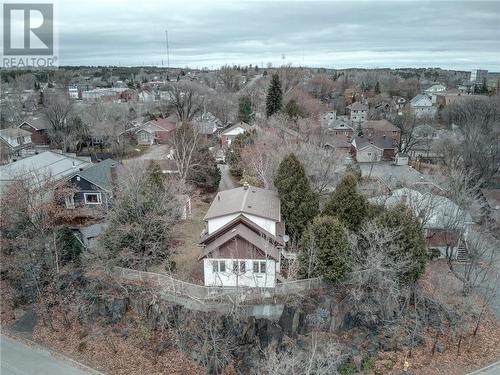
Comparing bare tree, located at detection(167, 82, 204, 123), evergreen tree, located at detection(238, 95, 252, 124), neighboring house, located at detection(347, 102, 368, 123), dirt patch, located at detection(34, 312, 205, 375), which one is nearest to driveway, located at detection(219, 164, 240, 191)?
bare tree, located at detection(167, 82, 204, 123)

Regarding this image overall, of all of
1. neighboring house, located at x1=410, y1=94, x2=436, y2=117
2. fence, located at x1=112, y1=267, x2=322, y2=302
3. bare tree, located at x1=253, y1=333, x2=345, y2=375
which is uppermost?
neighboring house, located at x1=410, y1=94, x2=436, y2=117

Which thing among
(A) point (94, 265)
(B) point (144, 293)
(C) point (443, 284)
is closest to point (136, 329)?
(B) point (144, 293)

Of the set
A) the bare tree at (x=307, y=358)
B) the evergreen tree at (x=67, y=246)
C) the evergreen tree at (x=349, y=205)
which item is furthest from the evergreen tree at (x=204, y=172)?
the bare tree at (x=307, y=358)

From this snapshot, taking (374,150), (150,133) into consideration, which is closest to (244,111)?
(150,133)

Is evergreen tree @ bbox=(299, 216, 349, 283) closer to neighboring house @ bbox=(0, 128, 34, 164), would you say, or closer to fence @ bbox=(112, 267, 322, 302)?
fence @ bbox=(112, 267, 322, 302)

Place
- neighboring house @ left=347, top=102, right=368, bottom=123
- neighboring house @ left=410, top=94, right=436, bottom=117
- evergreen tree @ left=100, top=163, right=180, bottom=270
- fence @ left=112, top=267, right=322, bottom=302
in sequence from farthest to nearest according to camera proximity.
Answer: neighboring house @ left=410, top=94, right=436, bottom=117
neighboring house @ left=347, top=102, right=368, bottom=123
evergreen tree @ left=100, top=163, right=180, bottom=270
fence @ left=112, top=267, right=322, bottom=302

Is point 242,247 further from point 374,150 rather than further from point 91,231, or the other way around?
point 374,150

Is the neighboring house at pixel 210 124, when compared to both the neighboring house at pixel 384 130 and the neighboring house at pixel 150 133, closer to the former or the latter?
the neighboring house at pixel 150 133
